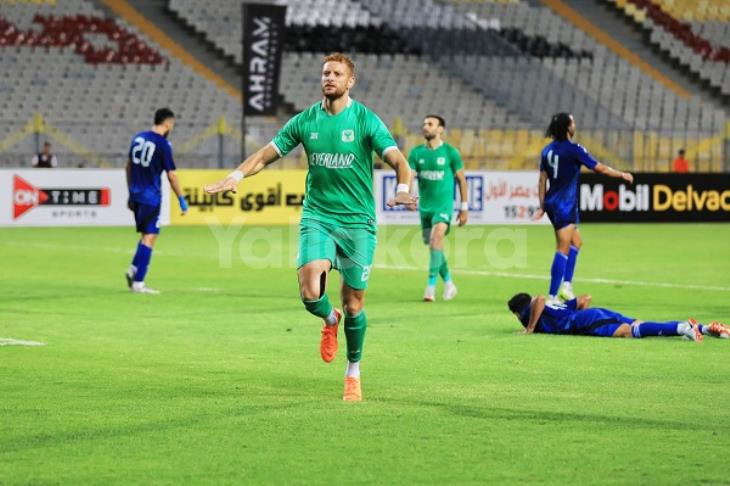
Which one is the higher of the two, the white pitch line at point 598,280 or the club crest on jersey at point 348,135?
the club crest on jersey at point 348,135

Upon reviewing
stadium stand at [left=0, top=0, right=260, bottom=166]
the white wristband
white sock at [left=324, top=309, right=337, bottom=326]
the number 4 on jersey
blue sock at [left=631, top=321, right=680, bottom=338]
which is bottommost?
blue sock at [left=631, top=321, right=680, bottom=338]

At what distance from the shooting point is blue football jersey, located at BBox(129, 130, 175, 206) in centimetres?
1850

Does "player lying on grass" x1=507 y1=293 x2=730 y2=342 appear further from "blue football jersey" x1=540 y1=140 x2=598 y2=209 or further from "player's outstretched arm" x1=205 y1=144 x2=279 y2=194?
"player's outstretched arm" x1=205 y1=144 x2=279 y2=194

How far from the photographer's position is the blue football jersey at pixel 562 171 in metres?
16.3

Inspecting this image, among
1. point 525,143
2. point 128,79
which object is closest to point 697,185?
point 525,143

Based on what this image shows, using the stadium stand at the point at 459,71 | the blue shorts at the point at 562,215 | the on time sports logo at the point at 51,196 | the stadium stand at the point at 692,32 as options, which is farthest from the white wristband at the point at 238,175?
the stadium stand at the point at 692,32

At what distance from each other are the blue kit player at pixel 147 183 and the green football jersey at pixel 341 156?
8.81 metres

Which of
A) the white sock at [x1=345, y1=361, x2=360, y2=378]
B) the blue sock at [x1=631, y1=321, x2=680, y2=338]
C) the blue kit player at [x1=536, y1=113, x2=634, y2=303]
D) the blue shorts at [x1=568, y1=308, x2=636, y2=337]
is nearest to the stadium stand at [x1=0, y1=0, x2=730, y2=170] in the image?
the blue kit player at [x1=536, y1=113, x2=634, y2=303]

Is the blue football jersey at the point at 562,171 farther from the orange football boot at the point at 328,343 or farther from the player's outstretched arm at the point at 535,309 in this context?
the orange football boot at the point at 328,343

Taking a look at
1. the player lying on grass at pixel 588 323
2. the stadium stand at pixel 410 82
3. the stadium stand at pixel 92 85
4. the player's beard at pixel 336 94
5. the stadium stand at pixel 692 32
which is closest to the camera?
the player's beard at pixel 336 94

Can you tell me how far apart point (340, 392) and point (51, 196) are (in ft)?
83.1

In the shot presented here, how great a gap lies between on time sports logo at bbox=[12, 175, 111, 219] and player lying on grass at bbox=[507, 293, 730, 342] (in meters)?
22.1

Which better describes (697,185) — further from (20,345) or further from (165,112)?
(20,345)

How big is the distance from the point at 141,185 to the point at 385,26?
96.7 ft
